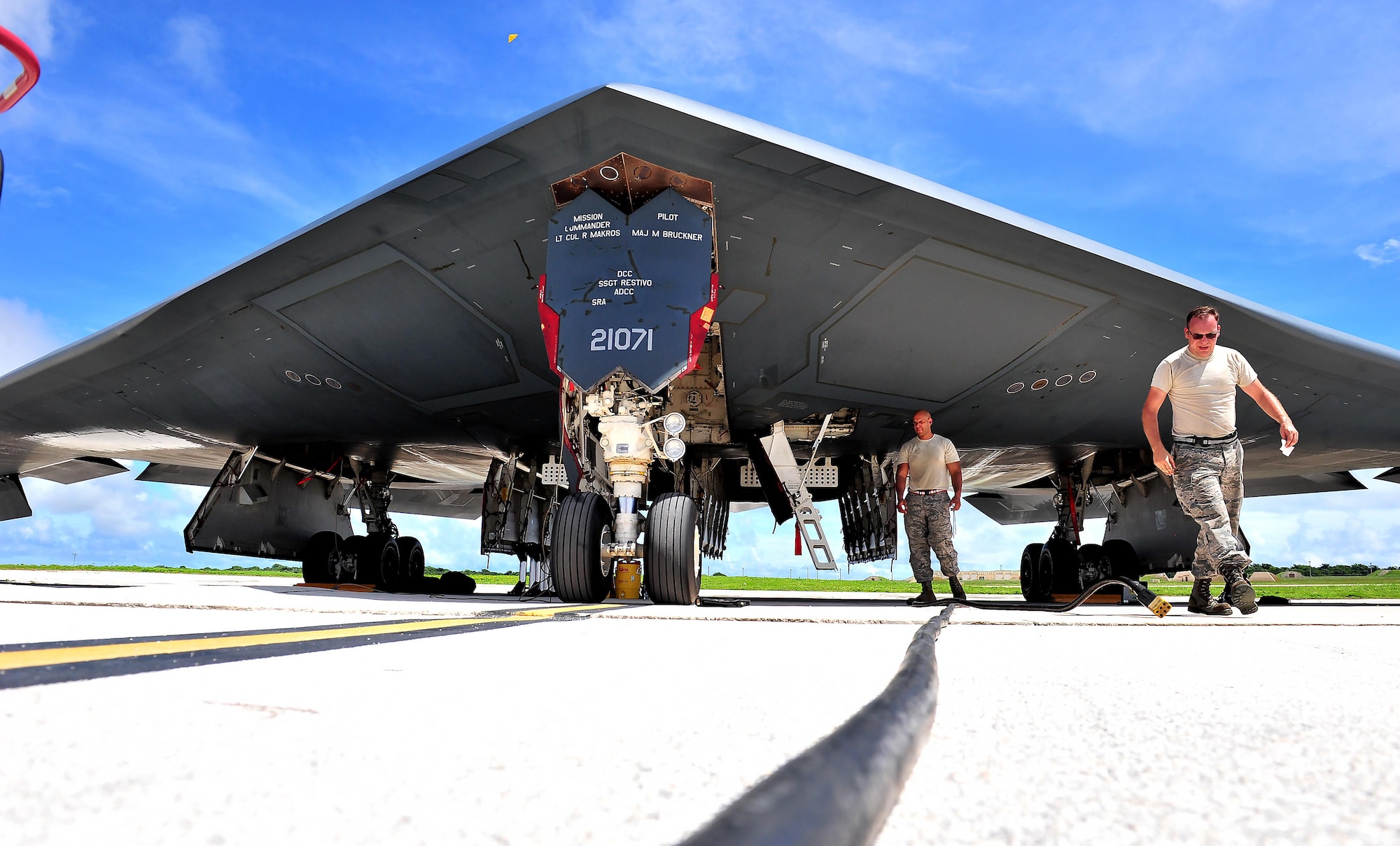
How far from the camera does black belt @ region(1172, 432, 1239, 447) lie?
5.18m

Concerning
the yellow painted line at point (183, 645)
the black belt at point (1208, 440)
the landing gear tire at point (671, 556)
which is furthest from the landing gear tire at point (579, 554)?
the black belt at point (1208, 440)

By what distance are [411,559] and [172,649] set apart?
34.6 ft

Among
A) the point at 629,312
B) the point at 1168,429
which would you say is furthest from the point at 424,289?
the point at 1168,429

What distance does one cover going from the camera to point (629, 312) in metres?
5.46

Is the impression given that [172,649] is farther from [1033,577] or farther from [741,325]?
[1033,577]

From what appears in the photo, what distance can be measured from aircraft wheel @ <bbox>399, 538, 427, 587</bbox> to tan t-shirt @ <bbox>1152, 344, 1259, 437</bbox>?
10.2 meters

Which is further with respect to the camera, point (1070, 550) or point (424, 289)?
point (1070, 550)

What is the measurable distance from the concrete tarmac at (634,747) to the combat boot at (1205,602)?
11.6ft

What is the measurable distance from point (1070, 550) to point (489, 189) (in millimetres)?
9769

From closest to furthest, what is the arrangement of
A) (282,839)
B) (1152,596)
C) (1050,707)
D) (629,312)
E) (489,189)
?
(282,839), (1050,707), (1152,596), (629,312), (489,189)

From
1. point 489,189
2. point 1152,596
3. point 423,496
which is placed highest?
point 489,189

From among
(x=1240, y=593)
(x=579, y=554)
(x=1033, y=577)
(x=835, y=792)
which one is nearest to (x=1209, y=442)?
(x=1240, y=593)

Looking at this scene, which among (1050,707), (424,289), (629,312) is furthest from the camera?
(424,289)

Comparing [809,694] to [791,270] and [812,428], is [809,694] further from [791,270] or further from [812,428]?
[812,428]
